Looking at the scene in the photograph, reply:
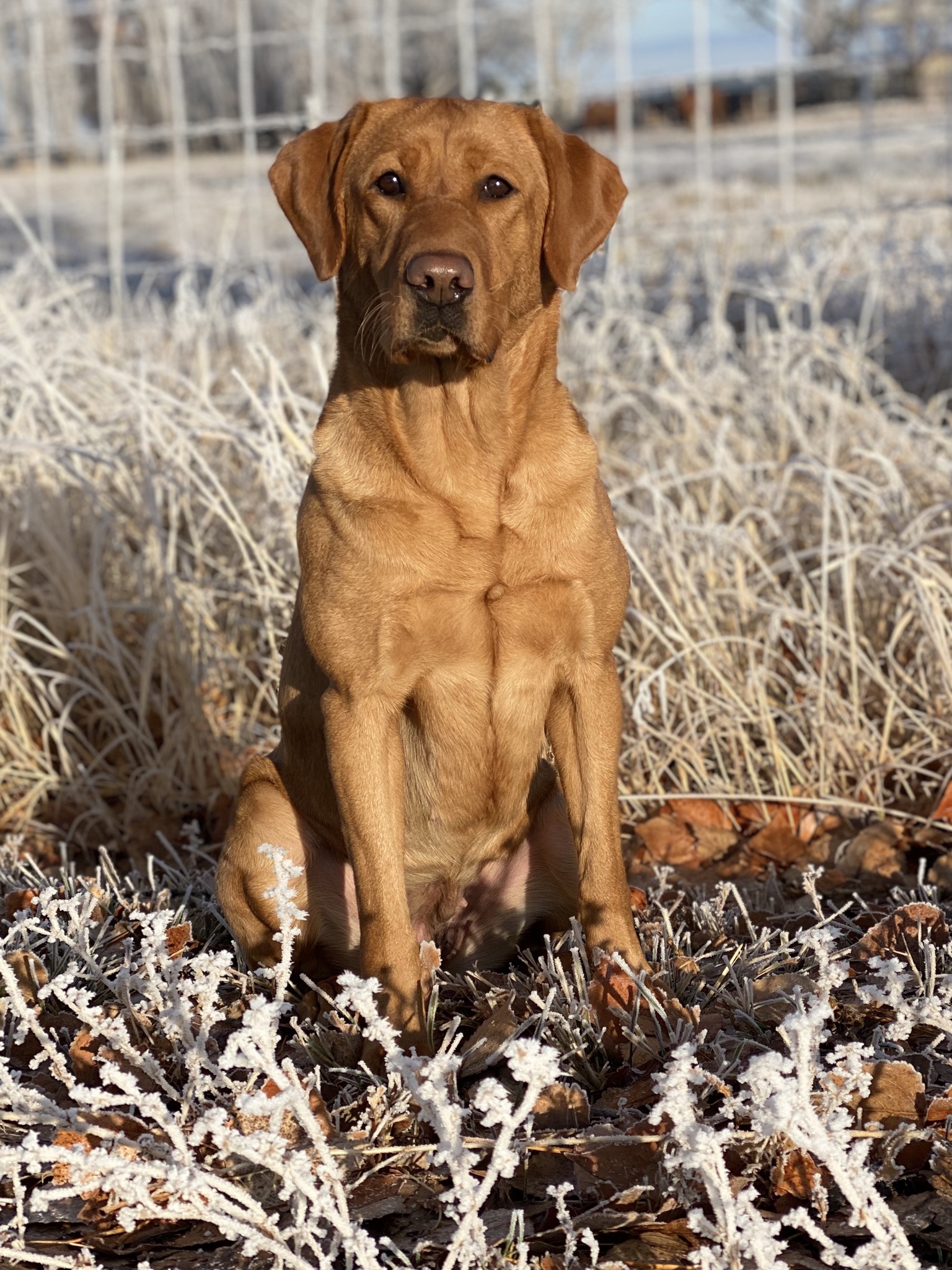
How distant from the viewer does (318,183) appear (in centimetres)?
276

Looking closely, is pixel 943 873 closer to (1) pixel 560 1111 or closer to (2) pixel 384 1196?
(1) pixel 560 1111

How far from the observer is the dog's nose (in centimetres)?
242

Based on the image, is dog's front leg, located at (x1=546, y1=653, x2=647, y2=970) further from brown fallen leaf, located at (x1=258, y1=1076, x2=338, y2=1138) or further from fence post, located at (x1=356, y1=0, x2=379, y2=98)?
fence post, located at (x1=356, y1=0, x2=379, y2=98)

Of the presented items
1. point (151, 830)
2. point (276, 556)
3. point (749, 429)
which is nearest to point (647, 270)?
point (749, 429)

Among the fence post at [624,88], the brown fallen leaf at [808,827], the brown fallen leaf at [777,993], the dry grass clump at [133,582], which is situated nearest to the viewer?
the brown fallen leaf at [777,993]

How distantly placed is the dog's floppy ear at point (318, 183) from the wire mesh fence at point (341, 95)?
15.2 feet

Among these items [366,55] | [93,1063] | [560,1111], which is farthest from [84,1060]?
[366,55]

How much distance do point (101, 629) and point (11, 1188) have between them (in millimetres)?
2125

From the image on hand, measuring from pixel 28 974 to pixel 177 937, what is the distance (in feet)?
0.99

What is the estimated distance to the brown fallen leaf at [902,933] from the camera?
2.69 meters

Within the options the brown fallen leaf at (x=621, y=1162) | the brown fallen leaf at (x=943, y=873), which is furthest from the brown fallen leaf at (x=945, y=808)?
the brown fallen leaf at (x=621, y=1162)

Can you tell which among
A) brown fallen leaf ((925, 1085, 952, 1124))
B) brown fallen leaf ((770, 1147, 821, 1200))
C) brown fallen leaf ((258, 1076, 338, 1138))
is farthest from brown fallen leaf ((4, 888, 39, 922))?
brown fallen leaf ((925, 1085, 952, 1124))

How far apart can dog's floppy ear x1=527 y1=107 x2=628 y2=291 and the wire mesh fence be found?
476 cm

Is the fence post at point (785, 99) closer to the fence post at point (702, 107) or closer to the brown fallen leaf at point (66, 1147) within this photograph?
the fence post at point (702, 107)
